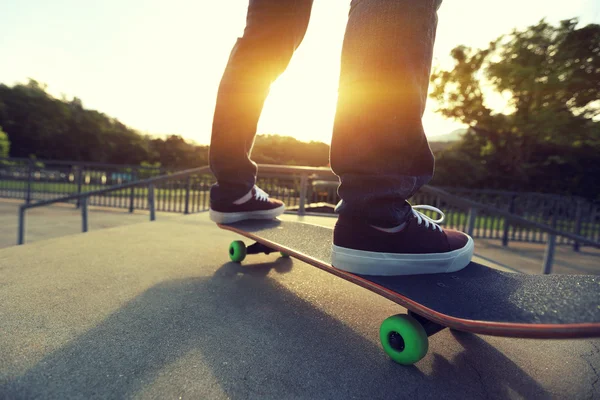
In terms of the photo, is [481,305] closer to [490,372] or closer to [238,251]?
[490,372]

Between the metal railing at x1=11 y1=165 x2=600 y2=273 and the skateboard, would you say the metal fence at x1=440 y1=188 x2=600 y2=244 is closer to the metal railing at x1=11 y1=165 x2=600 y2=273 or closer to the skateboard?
the metal railing at x1=11 y1=165 x2=600 y2=273

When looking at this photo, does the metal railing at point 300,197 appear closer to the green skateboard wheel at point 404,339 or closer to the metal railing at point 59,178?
the metal railing at point 59,178

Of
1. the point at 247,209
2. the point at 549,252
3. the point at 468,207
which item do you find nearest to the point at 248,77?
the point at 247,209

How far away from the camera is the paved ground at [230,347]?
67cm

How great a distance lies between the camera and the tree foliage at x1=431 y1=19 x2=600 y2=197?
490 inches

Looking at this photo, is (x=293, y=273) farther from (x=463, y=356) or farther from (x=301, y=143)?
(x=301, y=143)

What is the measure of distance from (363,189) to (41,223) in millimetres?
6706

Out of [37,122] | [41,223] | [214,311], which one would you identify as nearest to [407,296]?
[214,311]

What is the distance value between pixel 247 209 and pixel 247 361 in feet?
3.40

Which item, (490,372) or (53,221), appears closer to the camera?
(490,372)

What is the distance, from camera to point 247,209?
1.72 meters

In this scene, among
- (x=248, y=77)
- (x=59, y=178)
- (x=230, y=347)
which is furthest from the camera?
(x=59, y=178)

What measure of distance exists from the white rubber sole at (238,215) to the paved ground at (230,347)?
363 mm

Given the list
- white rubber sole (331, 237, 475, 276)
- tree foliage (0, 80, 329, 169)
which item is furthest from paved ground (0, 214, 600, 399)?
tree foliage (0, 80, 329, 169)
